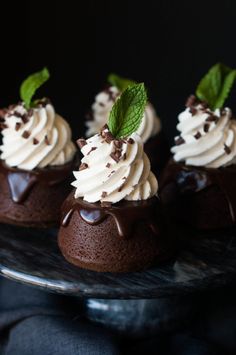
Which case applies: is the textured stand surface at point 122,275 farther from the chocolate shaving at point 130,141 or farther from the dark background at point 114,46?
the dark background at point 114,46

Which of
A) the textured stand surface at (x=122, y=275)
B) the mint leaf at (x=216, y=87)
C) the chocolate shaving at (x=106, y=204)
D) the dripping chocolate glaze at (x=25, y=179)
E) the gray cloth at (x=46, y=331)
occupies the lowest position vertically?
the gray cloth at (x=46, y=331)

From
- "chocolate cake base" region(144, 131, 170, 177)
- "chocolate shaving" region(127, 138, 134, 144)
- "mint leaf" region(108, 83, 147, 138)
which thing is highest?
"mint leaf" region(108, 83, 147, 138)

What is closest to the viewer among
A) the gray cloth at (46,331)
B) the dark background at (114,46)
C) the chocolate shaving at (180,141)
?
the gray cloth at (46,331)

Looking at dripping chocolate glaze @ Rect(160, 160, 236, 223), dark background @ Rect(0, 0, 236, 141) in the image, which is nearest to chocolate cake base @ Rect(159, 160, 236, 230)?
dripping chocolate glaze @ Rect(160, 160, 236, 223)

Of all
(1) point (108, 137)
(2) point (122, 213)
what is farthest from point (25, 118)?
(2) point (122, 213)

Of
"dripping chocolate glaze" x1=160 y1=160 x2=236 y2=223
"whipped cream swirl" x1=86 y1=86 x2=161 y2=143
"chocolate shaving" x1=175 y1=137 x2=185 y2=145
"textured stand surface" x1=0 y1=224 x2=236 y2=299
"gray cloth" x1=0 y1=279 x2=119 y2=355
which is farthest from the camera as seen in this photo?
"whipped cream swirl" x1=86 y1=86 x2=161 y2=143

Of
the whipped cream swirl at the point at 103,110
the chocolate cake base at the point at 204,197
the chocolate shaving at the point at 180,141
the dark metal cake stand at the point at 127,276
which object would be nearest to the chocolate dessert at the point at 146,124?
the whipped cream swirl at the point at 103,110

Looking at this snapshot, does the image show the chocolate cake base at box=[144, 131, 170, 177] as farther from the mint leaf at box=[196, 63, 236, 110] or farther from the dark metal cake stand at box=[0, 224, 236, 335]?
the dark metal cake stand at box=[0, 224, 236, 335]
